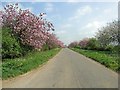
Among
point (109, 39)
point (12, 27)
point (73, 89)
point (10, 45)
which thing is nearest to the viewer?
point (73, 89)

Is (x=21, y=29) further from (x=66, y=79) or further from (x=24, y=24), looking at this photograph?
(x=66, y=79)

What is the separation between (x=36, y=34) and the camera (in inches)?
1266

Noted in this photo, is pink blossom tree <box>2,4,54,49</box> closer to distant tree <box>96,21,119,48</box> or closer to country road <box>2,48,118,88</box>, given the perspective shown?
country road <box>2,48,118,88</box>

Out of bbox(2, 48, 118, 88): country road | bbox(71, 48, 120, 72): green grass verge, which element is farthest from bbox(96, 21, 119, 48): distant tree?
bbox(2, 48, 118, 88): country road

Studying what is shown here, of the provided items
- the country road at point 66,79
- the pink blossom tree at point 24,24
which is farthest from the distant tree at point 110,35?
the country road at point 66,79

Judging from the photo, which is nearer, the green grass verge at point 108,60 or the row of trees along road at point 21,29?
the green grass verge at point 108,60

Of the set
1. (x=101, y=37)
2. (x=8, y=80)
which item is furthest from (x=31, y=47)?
(x=101, y=37)

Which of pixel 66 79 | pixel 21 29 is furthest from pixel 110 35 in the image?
pixel 66 79

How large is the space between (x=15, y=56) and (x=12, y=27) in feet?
11.9

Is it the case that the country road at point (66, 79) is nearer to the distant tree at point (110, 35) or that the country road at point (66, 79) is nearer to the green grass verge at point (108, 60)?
the green grass verge at point (108, 60)

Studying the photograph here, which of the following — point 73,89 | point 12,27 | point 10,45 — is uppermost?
point 12,27

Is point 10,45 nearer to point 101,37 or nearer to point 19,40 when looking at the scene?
point 19,40

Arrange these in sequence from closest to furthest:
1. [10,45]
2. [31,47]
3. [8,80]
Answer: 1. [8,80]
2. [10,45]
3. [31,47]

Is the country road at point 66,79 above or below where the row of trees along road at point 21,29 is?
below
